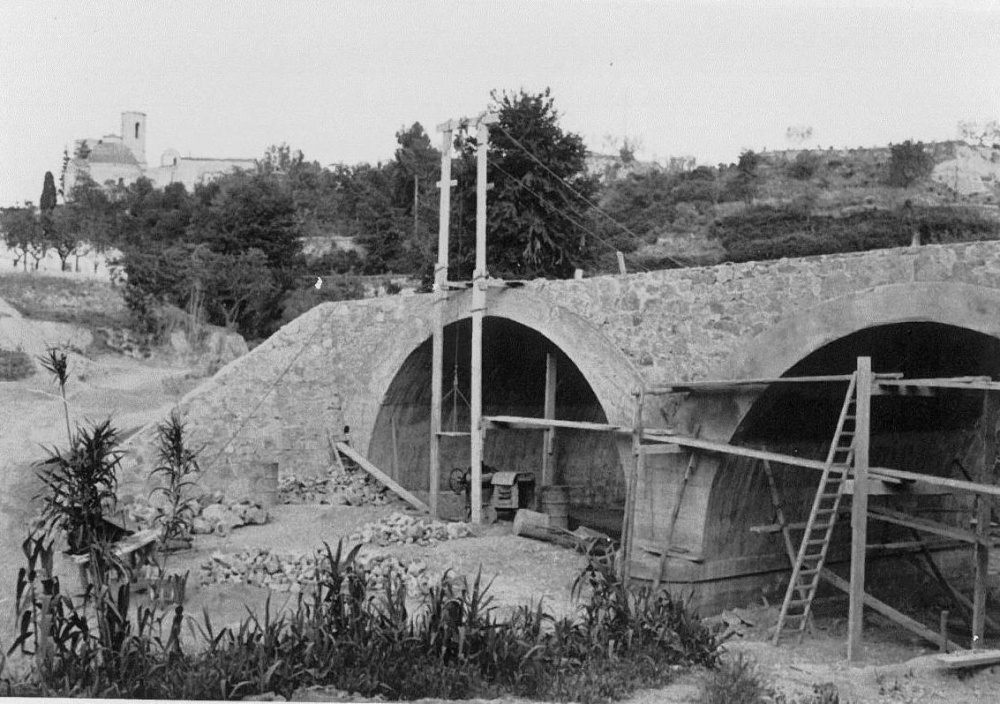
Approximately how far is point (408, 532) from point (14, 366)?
33.7 feet

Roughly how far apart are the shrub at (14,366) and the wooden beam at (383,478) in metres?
6.95

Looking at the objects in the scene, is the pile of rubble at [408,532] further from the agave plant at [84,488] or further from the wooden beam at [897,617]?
the wooden beam at [897,617]

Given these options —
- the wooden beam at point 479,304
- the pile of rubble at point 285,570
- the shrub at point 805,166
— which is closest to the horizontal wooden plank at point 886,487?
the pile of rubble at point 285,570

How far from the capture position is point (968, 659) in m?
8.35

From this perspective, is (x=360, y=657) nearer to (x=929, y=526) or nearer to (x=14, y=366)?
(x=929, y=526)

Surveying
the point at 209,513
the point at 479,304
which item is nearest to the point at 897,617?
the point at 479,304

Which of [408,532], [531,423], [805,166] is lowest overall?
[408,532]

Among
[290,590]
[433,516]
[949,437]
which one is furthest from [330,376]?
[949,437]

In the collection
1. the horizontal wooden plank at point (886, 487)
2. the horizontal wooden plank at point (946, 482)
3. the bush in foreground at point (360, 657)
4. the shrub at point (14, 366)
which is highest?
the shrub at point (14, 366)

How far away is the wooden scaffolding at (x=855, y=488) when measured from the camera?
9.24 meters

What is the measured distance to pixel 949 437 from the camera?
13758 mm

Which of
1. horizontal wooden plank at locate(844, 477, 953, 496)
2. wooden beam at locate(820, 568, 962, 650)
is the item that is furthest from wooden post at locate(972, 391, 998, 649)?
horizontal wooden plank at locate(844, 477, 953, 496)

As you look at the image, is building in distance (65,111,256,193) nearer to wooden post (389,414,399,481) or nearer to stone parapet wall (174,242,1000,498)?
stone parapet wall (174,242,1000,498)

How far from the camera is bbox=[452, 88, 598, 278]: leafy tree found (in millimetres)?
24000
